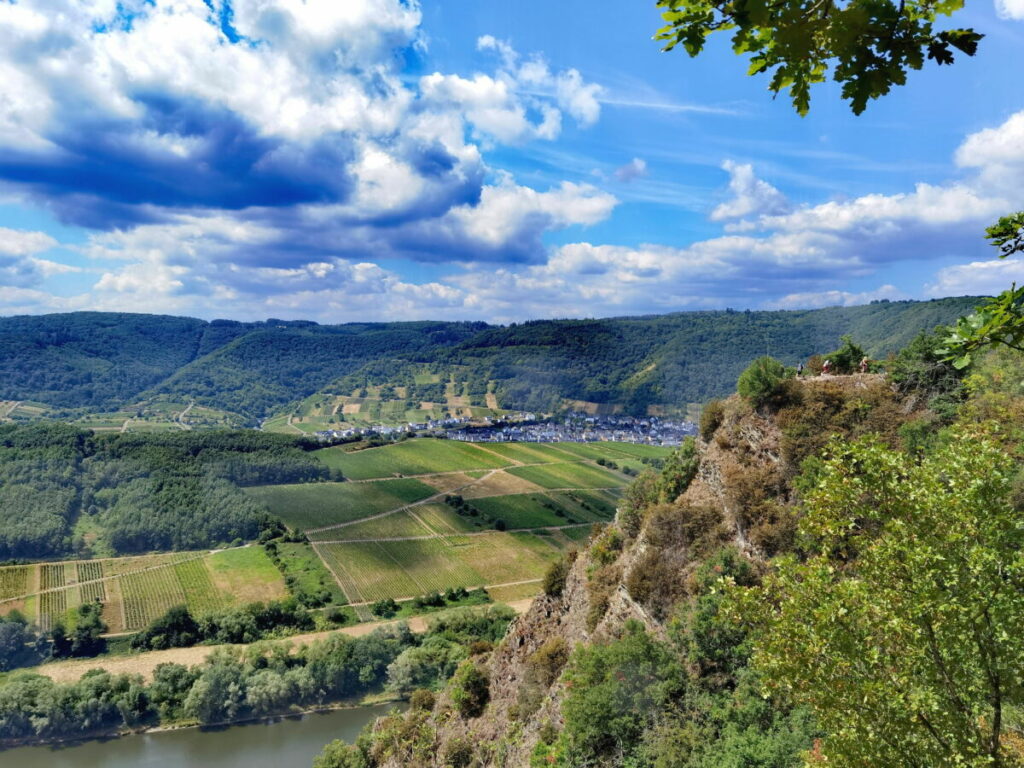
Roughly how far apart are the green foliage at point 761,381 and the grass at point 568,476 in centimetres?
9578

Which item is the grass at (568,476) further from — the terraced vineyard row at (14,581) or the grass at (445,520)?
the terraced vineyard row at (14,581)

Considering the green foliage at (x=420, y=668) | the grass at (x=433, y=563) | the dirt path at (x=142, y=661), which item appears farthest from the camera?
the grass at (x=433, y=563)

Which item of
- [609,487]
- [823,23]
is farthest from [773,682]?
[609,487]

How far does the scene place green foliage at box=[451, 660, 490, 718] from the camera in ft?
96.8

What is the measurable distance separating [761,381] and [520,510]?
85.3m

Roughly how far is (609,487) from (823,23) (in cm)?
12267

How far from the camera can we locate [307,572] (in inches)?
3167

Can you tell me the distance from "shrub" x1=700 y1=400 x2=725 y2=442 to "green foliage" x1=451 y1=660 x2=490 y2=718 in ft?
56.6

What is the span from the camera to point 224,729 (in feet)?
168

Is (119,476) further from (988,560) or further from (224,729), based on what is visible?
(988,560)

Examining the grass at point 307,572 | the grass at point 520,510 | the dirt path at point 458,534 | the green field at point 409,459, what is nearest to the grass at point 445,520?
the dirt path at point 458,534

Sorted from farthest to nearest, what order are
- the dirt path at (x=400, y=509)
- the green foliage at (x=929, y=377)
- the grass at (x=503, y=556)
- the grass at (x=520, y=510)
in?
1. the grass at (x=520, y=510)
2. the dirt path at (x=400, y=509)
3. the grass at (x=503, y=556)
4. the green foliage at (x=929, y=377)

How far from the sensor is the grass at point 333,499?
98.2 meters

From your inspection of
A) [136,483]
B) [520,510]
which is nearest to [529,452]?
[520,510]
